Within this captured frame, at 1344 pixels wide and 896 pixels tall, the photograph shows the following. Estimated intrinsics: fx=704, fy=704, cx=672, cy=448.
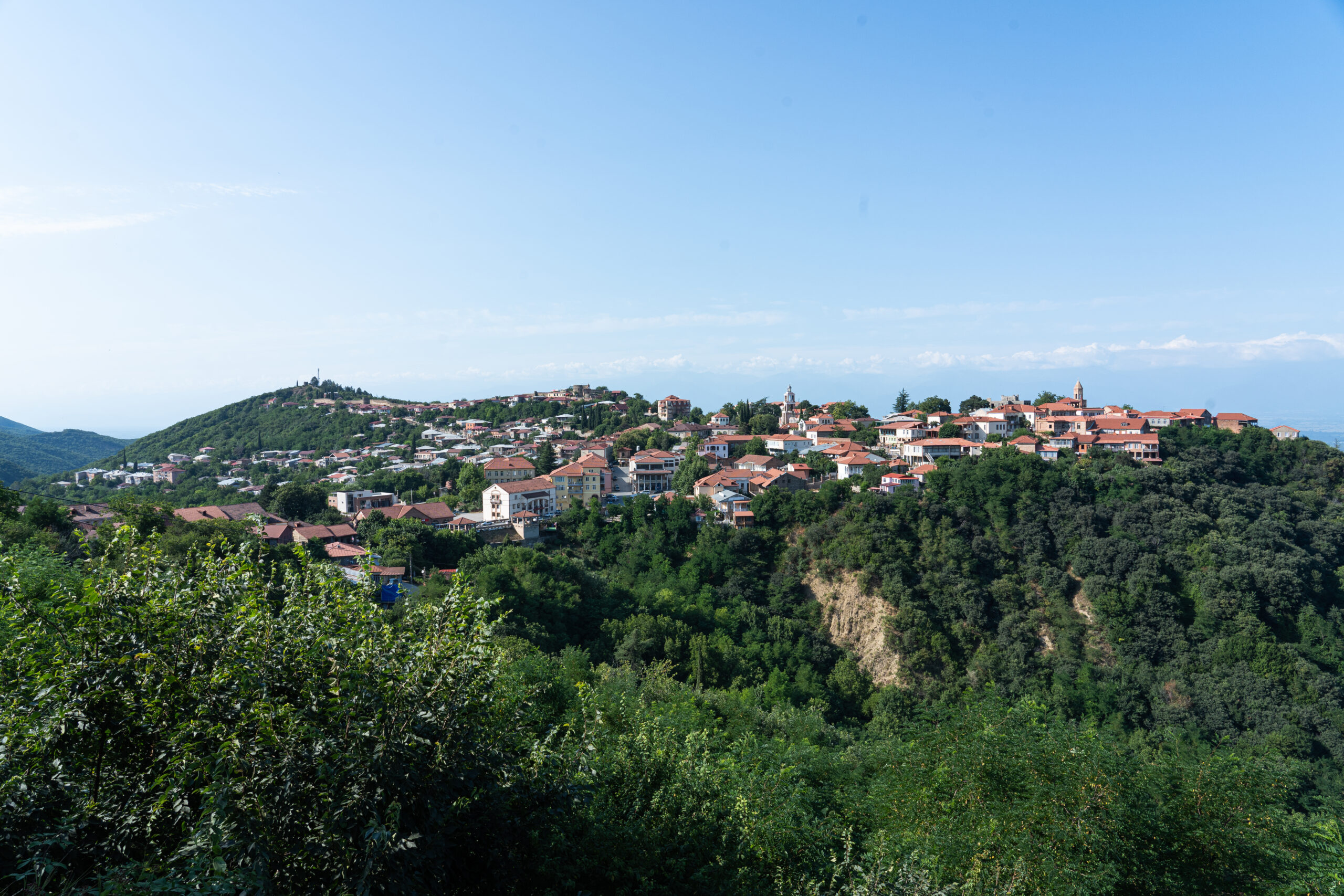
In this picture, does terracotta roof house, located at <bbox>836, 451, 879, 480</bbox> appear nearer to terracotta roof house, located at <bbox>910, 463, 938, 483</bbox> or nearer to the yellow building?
terracotta roof house, located at <bbox>910, 463, 938, 483</bbox>

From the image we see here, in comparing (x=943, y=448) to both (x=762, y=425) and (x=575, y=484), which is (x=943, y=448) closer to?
(x=762, y=425)

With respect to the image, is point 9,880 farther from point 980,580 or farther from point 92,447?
point 92,447

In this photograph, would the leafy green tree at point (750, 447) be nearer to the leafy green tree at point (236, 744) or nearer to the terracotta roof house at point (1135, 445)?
the terracotta roof house at point (1135, 445)

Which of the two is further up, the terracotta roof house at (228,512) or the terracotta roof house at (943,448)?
the terracotta roof house at (943,448)

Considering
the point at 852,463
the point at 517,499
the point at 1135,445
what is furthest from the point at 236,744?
the point at 1135,445

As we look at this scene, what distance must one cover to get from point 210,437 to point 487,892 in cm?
9812

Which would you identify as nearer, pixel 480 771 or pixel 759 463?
pixel 480 771

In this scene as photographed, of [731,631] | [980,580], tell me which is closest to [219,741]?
[731,631]

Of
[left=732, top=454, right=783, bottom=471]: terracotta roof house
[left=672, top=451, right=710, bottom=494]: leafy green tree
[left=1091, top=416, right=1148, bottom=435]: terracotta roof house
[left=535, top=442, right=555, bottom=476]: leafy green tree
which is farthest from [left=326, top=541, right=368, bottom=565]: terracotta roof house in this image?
[left=1091, top=416, right=1148, bottom=435]: terracotta roof house

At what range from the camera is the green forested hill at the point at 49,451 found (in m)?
75.9

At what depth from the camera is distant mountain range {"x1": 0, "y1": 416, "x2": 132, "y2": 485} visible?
74938 millimetres

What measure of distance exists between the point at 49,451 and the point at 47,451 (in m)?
0.39

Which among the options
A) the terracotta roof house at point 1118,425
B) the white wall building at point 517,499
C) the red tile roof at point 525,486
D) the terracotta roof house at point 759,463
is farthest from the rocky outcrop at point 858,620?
the terracotta roof house at point 1118,425

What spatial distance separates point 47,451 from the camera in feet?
318
